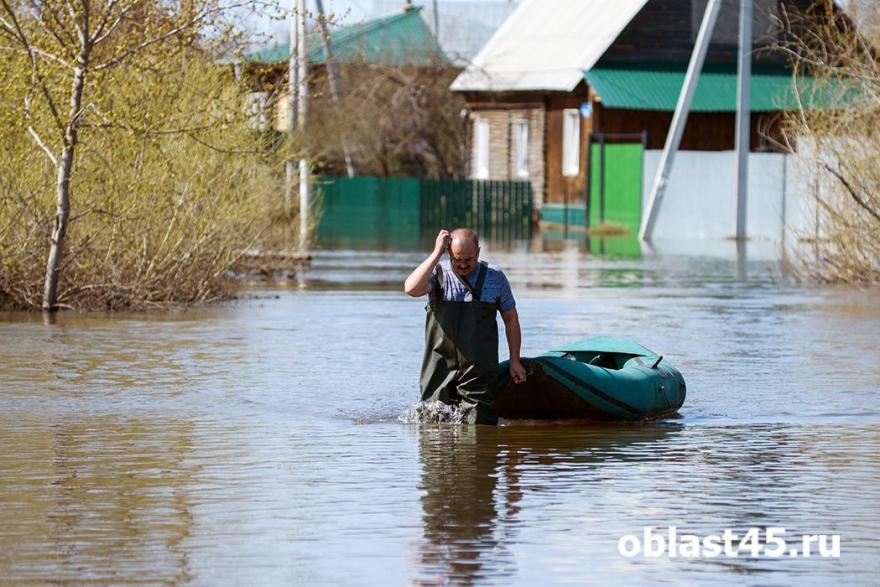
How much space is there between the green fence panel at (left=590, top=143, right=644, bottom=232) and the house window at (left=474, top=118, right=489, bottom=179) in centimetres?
941

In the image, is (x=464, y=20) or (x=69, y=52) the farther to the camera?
(x=464, y=20)

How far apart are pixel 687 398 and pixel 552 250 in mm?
23900

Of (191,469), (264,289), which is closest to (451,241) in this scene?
(191,469)

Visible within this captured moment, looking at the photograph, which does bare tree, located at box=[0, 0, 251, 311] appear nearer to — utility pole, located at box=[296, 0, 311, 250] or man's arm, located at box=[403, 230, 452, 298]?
utility pole, located at box=[296, 0, 311, 250]

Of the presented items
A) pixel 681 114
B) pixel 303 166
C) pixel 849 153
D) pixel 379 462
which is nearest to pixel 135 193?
pixel 303 166

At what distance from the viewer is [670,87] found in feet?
159

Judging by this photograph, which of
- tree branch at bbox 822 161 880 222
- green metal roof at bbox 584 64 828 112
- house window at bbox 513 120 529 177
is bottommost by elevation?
tree branch at bbox 822 161 880 222

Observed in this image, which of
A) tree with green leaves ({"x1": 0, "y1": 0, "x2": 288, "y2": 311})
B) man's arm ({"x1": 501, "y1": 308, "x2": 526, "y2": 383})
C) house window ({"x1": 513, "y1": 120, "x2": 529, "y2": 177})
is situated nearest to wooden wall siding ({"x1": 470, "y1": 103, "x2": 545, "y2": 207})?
house window ({"x1": 513, "y1": 120, "x2": 529, "y2": 177})

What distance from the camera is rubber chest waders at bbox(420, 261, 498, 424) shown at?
12.4 meters

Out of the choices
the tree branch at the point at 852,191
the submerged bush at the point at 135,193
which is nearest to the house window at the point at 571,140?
the tree branch at the point at 852,191

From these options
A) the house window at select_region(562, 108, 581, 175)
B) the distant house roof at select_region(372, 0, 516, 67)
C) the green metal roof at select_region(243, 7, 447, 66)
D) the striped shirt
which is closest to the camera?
the striped shirt

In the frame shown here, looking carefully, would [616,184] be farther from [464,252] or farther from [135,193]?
[464,252]

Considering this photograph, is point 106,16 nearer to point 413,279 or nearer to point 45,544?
point 413,279

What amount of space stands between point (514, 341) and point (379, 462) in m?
1.63
